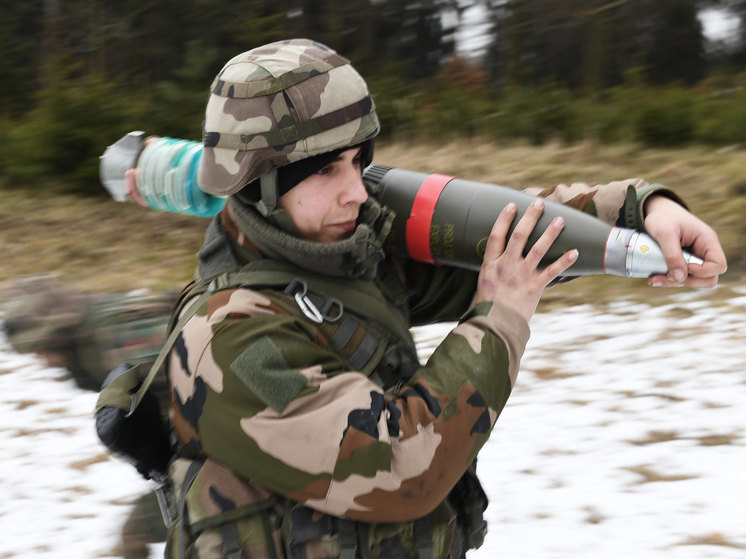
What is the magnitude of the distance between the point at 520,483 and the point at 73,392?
2.96 meters

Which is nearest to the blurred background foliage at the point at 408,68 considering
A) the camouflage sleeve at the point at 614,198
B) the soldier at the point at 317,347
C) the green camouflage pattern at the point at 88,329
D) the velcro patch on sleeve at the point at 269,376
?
the green camouflage pattern at the point at 88,329

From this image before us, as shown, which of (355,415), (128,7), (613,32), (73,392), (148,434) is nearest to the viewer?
(355,415)

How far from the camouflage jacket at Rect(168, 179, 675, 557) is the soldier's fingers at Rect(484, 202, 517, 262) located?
4.6 inches

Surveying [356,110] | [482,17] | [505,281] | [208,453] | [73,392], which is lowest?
[73,392]

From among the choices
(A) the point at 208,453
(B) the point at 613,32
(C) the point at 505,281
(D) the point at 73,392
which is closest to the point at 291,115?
(C) the point at 505,281

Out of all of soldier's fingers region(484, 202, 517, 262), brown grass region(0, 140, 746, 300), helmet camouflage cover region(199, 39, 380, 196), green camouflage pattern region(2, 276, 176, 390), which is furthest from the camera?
brown grass region(0, 140, 746, 300)

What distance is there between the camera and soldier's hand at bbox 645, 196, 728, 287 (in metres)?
1.74

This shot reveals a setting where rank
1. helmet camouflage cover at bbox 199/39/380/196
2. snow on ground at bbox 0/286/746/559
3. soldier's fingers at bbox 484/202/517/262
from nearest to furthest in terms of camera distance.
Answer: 1. helmet camouflage cover at bbox 199/39/380/196
2. soldier's fingers at bbox 484/202/517/262
3. snow on ground at bbox 0/286/746/559

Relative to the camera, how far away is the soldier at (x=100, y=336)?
3.20m

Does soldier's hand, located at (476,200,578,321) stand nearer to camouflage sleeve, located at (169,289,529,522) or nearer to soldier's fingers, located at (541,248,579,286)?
soldier's fingers, located at (541,248,579,286)

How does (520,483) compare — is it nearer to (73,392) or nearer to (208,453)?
(208,453)

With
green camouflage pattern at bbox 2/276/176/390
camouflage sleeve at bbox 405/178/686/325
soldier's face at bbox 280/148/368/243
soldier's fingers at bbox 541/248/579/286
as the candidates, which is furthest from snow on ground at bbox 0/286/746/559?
soldier's face at bbox 280/148/368/243

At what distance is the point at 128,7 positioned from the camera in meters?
12.9

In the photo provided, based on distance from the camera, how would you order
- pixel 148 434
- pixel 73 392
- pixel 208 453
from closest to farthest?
pixel 208 453 < pixel 148 434 < pixel 73 392
